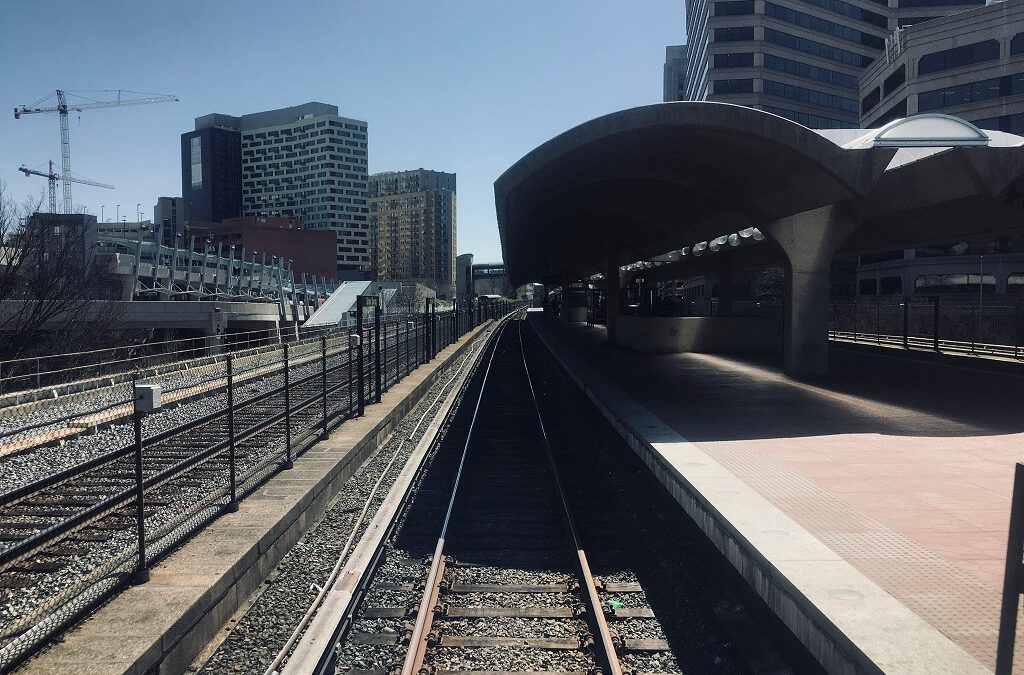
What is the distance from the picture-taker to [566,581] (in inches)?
248

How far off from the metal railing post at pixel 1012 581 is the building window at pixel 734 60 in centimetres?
7490

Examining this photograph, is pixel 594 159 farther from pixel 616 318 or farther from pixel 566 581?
pixel 616 318

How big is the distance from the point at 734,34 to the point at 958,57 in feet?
84.1

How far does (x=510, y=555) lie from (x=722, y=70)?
2859 inches

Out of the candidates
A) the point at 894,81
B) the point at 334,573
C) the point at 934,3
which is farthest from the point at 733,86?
the point at 334,573

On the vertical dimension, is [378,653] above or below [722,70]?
below

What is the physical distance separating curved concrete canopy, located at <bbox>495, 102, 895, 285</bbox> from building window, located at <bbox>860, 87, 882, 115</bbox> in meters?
41.3

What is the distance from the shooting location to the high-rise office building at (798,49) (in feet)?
227

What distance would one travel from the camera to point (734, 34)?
69750mm

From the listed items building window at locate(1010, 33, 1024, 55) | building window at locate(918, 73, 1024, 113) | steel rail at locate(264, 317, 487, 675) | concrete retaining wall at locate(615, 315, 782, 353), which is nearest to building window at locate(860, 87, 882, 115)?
building window at locate(918, 73, 1024, 113)

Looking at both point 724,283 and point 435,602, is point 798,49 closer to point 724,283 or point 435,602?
point 724,283

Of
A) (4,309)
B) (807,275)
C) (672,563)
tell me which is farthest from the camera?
(4,309)

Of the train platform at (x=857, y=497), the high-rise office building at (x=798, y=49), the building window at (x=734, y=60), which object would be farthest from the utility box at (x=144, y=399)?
the building window at (x=734, y=60)

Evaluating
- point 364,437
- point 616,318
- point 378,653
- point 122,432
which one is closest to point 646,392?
point 364,437
